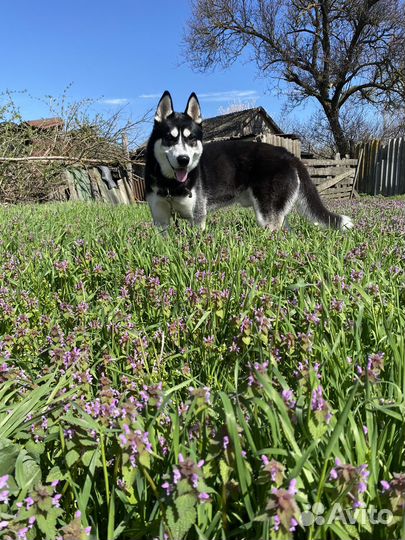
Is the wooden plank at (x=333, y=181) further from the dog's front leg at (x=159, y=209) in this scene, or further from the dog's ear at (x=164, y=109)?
the dog's front leg at (x=159, y=209)

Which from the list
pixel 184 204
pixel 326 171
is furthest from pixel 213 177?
pixel 326 171

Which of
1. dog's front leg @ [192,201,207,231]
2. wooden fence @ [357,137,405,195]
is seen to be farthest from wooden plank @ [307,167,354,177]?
dog's front leg @ [192,201,207,231]

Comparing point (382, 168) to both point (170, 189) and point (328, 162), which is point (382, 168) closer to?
point (328, 162)

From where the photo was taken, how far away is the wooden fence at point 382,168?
72.4ft

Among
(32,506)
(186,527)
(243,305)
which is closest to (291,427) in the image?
(186,527)

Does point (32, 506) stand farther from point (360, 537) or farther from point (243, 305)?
point (243, 305)

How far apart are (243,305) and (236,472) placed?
1.23m

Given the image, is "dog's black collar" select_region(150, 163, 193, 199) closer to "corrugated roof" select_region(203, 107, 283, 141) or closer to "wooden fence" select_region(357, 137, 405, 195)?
"wooden fence" select_region(357, 137, 405, 195)

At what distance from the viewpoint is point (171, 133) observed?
5.82 metres

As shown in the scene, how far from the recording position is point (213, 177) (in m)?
6.55

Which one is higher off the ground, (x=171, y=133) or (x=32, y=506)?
(x=171, y=133)

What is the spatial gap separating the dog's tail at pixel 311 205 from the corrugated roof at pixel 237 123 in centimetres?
2224

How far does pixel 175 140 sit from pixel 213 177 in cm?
95

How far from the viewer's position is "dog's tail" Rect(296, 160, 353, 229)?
220 inches
